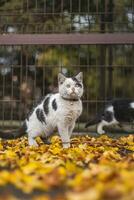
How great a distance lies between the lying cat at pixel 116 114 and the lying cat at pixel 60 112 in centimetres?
324

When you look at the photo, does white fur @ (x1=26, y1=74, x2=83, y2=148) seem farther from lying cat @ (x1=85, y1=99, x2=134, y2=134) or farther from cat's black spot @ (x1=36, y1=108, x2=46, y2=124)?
lying cat @ (x1=85, y1=99, x2=134, y2=134)

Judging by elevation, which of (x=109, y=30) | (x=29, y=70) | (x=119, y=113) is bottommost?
(x=119, y=113)

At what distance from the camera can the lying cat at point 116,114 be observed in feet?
37.1

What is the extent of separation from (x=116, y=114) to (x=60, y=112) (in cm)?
439

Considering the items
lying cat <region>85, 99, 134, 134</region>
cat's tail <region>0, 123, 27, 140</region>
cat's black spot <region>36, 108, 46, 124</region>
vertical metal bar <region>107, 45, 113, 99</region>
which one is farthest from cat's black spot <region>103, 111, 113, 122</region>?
cat's black spot <region>36, 108, 46, 124</region>

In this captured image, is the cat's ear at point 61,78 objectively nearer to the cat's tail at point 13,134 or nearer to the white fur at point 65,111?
the white fur at point 65,111

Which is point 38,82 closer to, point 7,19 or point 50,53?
point 50,53

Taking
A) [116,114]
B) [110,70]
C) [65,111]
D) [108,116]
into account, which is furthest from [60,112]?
[116,114]

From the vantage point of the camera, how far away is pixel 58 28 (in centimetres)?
1102

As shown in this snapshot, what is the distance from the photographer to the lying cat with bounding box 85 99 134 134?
11297mm

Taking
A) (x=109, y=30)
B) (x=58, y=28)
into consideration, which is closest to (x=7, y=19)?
(x=58, y=28)

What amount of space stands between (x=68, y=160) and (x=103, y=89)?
5.18m

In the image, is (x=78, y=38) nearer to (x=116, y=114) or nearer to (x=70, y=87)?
(x=70, y=87)

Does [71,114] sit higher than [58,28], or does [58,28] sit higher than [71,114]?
[58,28]
